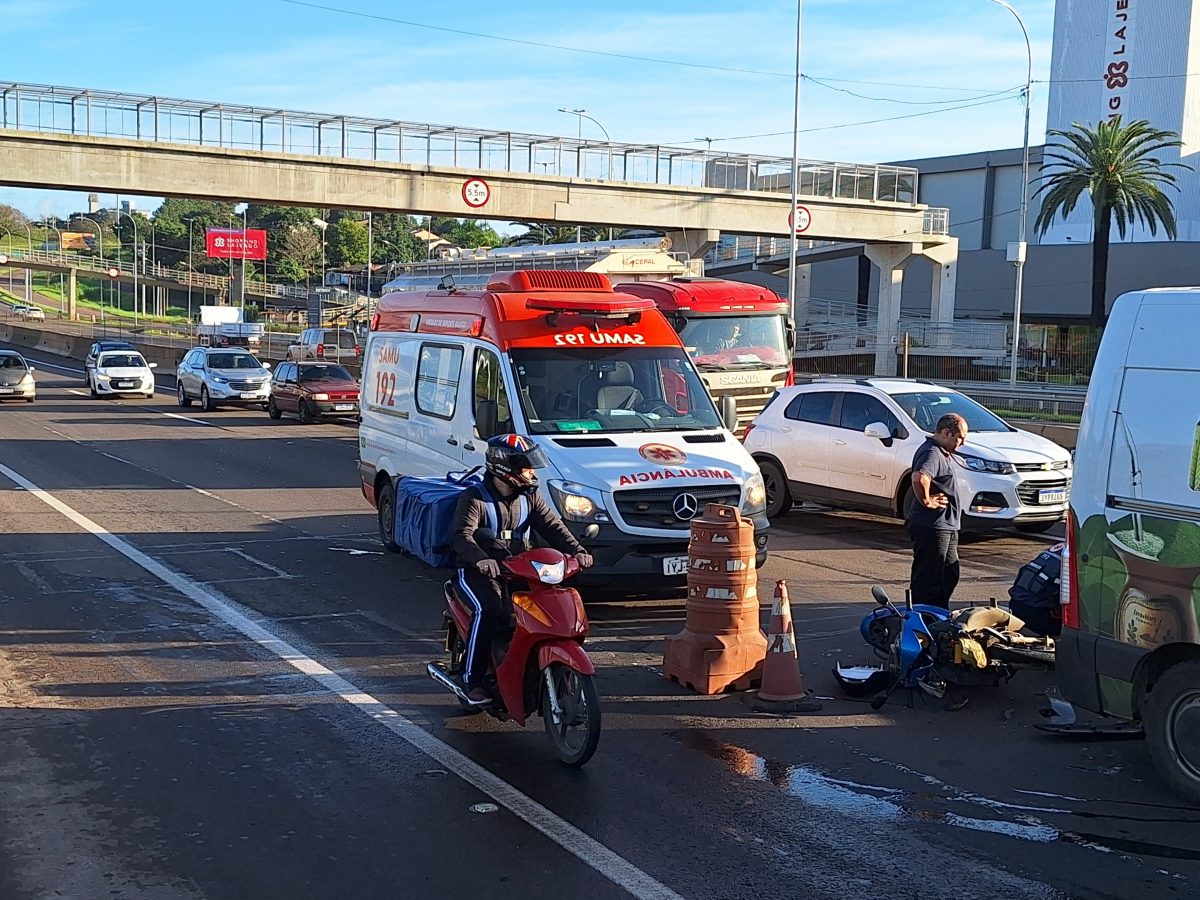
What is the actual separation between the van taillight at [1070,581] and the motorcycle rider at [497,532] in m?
2.53

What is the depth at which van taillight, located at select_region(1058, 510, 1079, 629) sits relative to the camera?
652 centimetres

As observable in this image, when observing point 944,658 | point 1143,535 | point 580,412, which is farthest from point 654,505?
point 1143,535

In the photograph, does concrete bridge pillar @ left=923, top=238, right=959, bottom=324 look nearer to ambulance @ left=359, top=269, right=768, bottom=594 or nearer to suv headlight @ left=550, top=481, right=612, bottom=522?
ambulance @ left=359, top=269, right=768, bottom=594

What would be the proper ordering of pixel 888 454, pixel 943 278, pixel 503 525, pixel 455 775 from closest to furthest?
pixel 455 775, pixel 503 525, pixel 888 454, pixel 943 278

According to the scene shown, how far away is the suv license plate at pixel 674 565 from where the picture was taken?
9812 mm

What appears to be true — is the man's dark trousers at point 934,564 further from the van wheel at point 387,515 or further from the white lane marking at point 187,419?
the white lane marking at point 187,419

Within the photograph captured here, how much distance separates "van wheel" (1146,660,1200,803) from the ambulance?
14.0ft

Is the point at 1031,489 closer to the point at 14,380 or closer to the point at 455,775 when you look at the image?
the point at 455,775

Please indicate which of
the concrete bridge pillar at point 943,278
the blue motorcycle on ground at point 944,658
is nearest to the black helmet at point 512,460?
the blue motorcycle on ground at point 944,658

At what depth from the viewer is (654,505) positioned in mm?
9922

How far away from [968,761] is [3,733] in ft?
17.2

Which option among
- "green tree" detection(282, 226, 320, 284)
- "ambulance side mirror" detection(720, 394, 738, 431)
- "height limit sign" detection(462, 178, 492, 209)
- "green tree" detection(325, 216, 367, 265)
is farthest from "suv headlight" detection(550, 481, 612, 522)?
"green tree" detection(282, 226, 320, 284)

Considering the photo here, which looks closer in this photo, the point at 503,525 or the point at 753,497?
the point at 503,525

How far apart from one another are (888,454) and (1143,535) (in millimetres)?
8528
